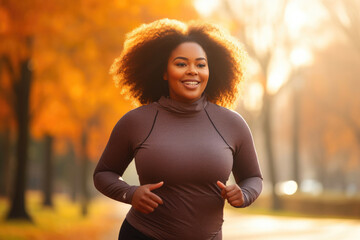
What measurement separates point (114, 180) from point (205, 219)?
590mm

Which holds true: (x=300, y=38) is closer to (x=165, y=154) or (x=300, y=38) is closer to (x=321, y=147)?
(x=321, y=147)

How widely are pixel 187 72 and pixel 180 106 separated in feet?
0.72

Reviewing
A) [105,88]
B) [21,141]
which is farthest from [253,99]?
[21,141]

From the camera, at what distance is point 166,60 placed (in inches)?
157

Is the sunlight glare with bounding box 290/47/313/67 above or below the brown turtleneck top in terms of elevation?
above

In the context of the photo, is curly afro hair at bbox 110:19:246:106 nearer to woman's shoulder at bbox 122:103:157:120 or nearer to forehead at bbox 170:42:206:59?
forehead at bbox 170:42:206:59

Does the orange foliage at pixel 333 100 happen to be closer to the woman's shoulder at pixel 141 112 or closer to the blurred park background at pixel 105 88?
the blurred park background at pixel 105 88

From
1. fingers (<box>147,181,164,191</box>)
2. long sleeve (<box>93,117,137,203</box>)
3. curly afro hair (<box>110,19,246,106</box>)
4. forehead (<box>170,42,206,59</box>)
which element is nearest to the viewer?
fingers (<box>147,181,164,191</box>)

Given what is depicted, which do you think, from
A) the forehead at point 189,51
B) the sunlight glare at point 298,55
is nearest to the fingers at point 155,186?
the forehead at point 189,51

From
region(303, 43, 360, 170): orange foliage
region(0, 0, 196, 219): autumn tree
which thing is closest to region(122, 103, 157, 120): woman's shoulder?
region(0, 0, 196, 219): autumn tree

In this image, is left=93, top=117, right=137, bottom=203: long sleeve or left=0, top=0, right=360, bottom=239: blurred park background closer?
left=93, top=117, right=137, bottom=203: long sleeve

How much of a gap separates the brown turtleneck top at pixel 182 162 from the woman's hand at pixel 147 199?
9 cm

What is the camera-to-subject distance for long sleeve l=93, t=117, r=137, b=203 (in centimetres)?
363

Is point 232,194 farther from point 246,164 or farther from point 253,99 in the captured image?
point 253,99
